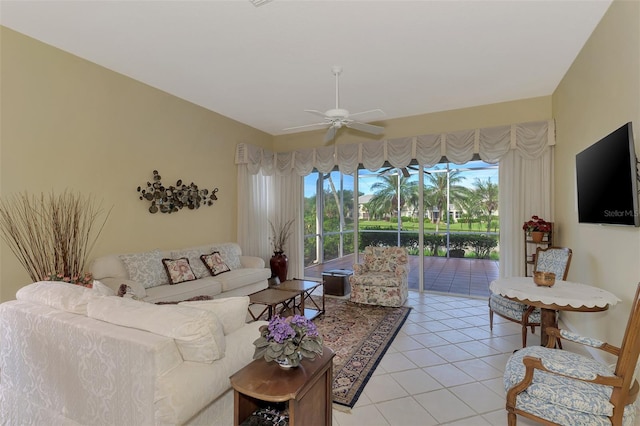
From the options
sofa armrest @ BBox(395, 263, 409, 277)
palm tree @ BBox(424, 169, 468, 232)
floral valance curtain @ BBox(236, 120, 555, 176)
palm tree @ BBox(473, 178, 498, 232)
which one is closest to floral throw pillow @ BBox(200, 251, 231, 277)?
floral valance curtain @ BBox(236, 120, 555, 176)

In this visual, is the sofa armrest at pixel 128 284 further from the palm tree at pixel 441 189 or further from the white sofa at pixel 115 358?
the palm tree at pixel 441 189

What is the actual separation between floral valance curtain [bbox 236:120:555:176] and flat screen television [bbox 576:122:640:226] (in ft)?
5.51

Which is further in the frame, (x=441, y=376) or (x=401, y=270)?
(x=401, y=270)

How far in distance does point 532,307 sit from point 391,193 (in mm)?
3321

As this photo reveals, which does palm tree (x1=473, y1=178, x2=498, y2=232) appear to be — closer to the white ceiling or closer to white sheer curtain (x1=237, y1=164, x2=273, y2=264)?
the white ceiling

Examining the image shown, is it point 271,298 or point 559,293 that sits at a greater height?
point 559,293

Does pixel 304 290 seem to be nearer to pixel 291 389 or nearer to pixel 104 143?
pixel 291 389

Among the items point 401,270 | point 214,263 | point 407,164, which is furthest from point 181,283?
point 407,164

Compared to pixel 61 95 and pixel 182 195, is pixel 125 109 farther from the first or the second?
pixel 182 195

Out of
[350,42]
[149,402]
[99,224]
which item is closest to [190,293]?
[99,224]

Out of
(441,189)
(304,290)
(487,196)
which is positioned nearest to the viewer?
(304,290)

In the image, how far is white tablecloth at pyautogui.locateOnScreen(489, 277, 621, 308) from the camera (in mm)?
2385

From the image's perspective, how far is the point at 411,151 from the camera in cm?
549

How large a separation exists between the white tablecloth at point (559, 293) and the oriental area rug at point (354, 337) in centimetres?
140
